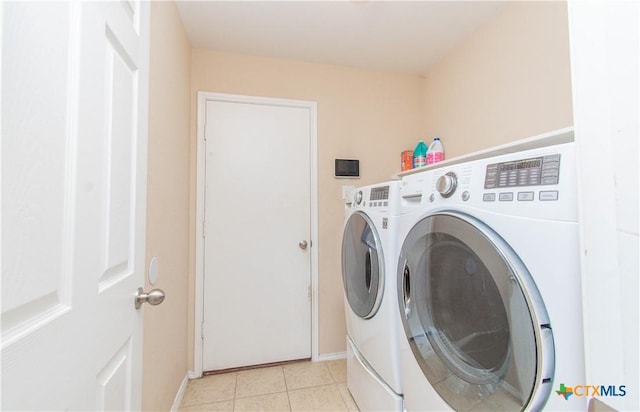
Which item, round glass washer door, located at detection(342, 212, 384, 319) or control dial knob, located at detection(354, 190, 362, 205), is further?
control dial knob, located at detection(354, 190, 362, 205)

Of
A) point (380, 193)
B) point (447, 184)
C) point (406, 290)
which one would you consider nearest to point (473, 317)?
point (406, 290)

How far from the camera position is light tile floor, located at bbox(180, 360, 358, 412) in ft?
4.96

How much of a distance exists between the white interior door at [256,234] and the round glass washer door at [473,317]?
112 centimetres

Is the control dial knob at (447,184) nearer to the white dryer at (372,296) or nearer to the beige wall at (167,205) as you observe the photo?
the white dryer at (372,296)

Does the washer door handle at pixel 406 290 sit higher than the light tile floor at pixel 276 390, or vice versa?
the washer door handle at pixel 406 290

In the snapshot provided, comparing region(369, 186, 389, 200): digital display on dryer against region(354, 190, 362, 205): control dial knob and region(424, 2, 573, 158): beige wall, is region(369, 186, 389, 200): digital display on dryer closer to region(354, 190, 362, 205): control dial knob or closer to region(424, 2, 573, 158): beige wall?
region(354, 190, 362, 205): control dial knob

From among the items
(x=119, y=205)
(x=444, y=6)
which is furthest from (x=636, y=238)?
(x=444, y=6)

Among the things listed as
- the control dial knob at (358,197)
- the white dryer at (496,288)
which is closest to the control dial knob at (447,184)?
the white dryer at (496,288)

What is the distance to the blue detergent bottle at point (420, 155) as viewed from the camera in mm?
2023

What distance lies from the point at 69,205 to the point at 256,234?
1499mm

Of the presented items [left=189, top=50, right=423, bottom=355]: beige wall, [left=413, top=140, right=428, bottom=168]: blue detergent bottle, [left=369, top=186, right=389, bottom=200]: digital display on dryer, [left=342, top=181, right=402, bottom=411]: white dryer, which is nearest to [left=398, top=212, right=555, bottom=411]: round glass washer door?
[left=342, top=181, right=402, bottom=411]: white dryer

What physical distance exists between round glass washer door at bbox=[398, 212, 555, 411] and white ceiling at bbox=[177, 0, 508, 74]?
4.69 feet

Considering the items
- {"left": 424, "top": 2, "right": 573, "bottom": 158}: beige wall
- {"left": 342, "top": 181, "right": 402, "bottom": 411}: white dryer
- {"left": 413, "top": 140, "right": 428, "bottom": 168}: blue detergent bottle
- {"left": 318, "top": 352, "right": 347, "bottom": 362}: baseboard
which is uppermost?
{"left": 424, "top": 2, "right": 573, "bottom": 158}: beige wall

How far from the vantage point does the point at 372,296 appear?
48.3 inches
